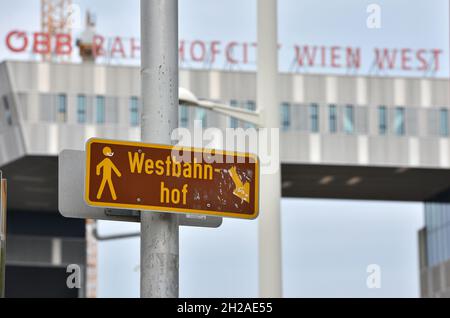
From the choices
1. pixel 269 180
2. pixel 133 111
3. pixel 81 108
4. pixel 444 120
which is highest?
pixel 81 108

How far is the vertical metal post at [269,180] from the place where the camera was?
1705cm

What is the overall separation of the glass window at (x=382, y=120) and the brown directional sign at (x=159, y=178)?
7004 centimetres

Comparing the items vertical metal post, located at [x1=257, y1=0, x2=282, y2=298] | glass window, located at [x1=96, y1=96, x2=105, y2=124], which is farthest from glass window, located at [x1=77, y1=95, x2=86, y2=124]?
vertical metal post, located at [x1=257, y1=0, x2=282, y2=298]

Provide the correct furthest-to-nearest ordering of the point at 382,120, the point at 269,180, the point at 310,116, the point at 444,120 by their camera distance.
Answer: the point at 444,120 < the point at 382,120 < the point at 310,116 < the point at 269,180

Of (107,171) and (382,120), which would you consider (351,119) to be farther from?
(107,171)

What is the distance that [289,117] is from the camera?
7631 centimetres

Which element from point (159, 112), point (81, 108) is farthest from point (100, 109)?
point (159, 112)

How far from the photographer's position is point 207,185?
7.61 meters

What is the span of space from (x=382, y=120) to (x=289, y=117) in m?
5.71

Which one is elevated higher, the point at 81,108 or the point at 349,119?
the point at 81,108

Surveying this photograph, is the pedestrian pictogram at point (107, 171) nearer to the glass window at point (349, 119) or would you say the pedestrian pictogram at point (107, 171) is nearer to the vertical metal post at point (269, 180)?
the vertical metal post at point (269, 180)

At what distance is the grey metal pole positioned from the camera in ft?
24.5

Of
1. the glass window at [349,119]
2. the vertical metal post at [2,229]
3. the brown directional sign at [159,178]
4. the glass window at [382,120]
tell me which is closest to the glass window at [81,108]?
the glass window at [349,119]

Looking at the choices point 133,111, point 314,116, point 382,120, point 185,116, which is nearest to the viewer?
point 133,111
